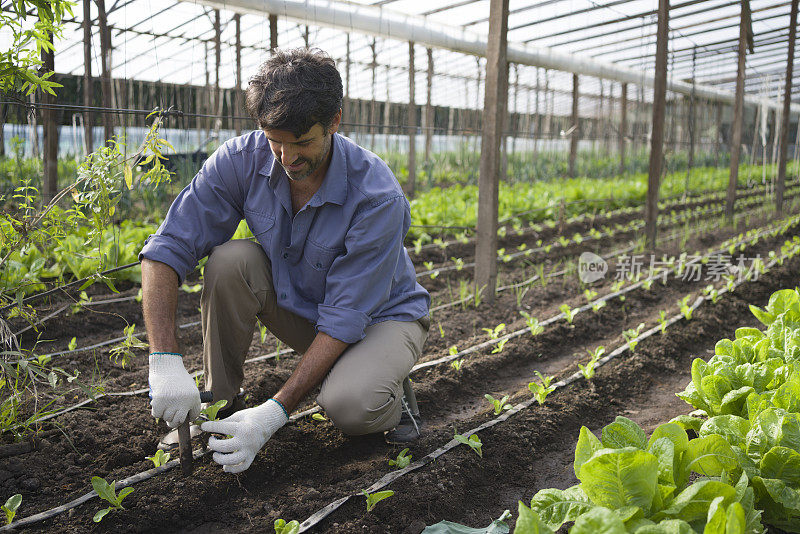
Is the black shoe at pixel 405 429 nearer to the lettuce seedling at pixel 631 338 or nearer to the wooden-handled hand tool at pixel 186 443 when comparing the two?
the wooden-handled hand tool at pixel 186 443

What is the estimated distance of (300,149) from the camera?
1934mm

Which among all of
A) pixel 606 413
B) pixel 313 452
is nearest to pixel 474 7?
pixel 606 413

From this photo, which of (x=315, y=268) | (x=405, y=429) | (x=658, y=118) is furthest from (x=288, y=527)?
(x=658, y=118)

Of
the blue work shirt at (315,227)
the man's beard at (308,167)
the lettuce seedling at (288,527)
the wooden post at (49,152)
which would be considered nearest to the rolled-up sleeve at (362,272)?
the blue work shirt at (315,227)

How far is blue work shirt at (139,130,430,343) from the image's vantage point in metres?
2.02

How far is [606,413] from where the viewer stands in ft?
8.65

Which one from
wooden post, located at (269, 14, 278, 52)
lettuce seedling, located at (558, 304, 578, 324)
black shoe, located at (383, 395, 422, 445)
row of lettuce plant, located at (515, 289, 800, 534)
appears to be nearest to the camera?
row of lettuce plant, located at (515, 289, 800, 534)

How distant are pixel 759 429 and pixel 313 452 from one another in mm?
1345

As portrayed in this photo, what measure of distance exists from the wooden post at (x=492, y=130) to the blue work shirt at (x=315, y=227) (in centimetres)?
169

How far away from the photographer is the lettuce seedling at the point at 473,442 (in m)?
2.02

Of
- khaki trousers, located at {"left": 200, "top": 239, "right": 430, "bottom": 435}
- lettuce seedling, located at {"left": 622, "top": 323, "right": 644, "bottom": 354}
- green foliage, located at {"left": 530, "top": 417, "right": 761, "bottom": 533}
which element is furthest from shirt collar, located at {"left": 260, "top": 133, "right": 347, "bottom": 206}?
lettuce seedling, located at {"left": 622, "top": 323, "right": 644, "bottom": 354}

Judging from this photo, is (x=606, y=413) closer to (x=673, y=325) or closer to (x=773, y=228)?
(x=673, y=325)

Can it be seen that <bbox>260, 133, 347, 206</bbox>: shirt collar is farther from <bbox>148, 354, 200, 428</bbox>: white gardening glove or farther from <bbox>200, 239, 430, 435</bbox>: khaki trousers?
<bbox>148, 354, 200, 428</bbox>: white gardening glove

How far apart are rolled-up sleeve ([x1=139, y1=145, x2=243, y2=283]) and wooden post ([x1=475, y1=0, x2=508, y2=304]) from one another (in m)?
1.97
